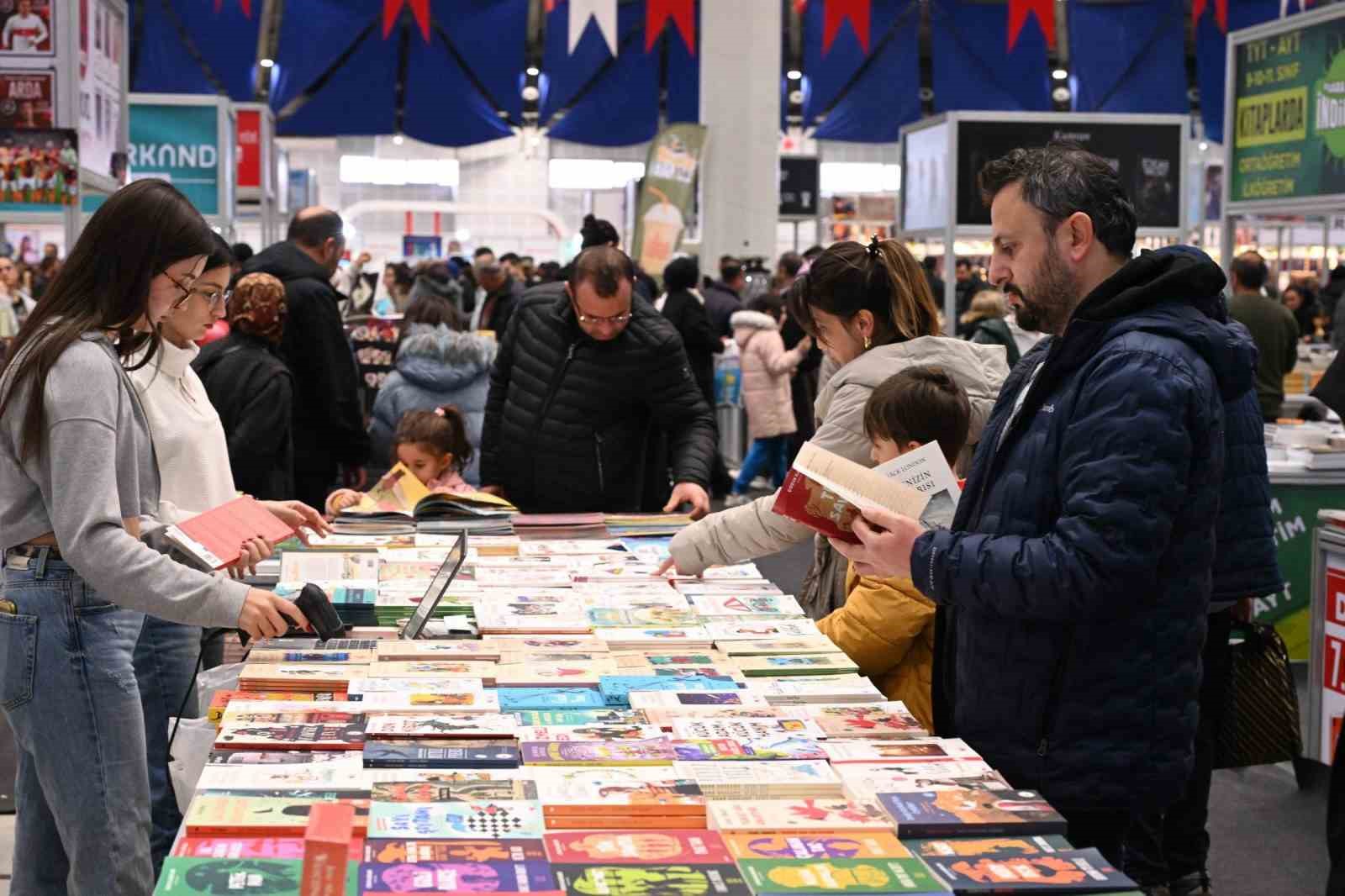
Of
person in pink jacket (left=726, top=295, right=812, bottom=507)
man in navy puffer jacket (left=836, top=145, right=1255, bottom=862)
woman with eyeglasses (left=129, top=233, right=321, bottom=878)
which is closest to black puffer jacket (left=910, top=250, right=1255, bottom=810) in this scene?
man in navy puffer jacket (left=836, top=145, right=1255, bottom=862)

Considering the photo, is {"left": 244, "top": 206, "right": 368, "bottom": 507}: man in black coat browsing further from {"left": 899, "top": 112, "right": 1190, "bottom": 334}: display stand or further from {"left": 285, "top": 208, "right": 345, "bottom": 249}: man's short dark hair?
{"left": 899, "top": 112, "right": 1190, "bottom": 334}: display stand

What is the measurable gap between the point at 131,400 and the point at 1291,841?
3296mm

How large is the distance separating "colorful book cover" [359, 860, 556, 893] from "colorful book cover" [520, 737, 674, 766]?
0.35 m

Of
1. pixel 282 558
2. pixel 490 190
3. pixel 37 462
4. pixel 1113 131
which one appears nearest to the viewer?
pixel 37 462

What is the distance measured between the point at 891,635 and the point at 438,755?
1090 mm

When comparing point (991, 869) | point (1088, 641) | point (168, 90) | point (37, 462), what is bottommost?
point (991, 869)

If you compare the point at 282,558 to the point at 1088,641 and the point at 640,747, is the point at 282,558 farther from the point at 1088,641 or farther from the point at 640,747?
the point at 1088,641

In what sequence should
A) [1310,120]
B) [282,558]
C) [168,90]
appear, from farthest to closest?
[168,90], [1310,120], [282,558]

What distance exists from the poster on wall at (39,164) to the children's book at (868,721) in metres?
3.60

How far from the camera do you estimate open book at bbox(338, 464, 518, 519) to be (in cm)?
415

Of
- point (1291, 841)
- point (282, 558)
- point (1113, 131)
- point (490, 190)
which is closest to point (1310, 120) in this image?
point (1113, 131)

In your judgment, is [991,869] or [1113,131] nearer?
[991,869]

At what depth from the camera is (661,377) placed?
173 inches

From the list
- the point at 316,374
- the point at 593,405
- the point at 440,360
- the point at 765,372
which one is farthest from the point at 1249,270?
the point at 316,374
